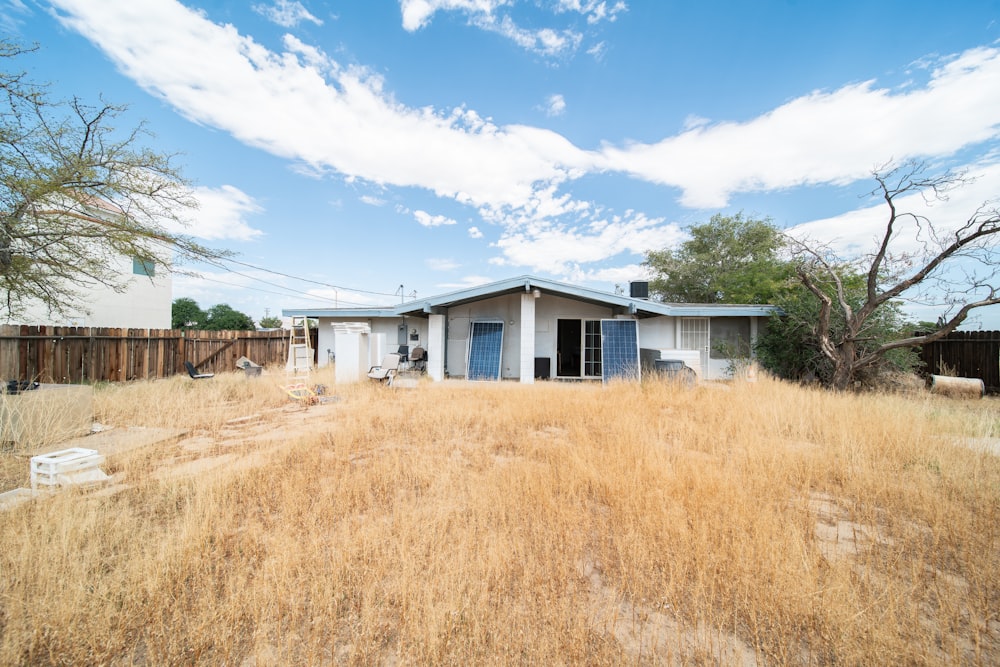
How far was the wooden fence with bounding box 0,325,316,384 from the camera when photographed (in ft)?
30.6

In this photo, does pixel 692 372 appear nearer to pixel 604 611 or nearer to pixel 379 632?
pixel 604 611

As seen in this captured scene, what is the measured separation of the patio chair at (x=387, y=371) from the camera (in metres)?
10.3

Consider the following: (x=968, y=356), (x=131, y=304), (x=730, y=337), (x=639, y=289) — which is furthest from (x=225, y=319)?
(x=968, y=356)

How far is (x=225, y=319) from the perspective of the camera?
3728 cm

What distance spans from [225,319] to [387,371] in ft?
118

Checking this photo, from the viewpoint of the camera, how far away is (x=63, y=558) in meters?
2.48

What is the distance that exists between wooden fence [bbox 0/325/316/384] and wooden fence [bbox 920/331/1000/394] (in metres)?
21.8

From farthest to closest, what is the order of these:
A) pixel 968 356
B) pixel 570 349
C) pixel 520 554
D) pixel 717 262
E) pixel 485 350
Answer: pixel 717 262, pixel 570 349, pixel 485 350, pixel 968 356, pixel 520 554

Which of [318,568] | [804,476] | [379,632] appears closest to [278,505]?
[318,568]

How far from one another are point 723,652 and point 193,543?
3.39 metres

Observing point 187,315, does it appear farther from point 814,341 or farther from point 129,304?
point 814,341

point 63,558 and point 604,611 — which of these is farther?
point 63,558

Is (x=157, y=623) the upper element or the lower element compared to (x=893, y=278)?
lower

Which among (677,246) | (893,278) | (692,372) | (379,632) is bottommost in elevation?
(379,632)
